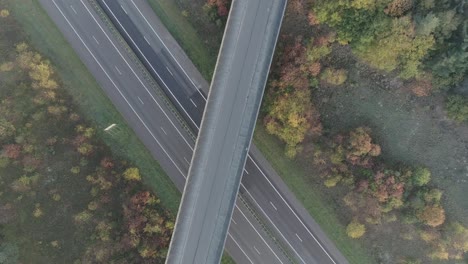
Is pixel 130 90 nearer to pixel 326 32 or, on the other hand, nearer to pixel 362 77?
pixel 326 32

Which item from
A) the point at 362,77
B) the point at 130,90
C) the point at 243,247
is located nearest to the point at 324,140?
the point at 362,77

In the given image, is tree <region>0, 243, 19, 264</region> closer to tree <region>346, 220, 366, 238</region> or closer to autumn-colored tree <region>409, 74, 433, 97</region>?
tree <region>346, 220, 366, 238</region>

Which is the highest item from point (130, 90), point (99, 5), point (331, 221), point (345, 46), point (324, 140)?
point (99, 5)

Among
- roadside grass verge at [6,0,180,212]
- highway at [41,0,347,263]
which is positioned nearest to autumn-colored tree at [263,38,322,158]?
highway at [41,0,347,263]

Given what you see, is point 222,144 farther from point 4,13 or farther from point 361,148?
point 4,13

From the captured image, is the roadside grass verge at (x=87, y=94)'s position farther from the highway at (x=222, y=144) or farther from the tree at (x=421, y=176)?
the tree at (x=421, y=176)

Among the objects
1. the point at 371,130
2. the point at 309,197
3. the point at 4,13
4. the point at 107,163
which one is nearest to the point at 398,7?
the point at 371,130
